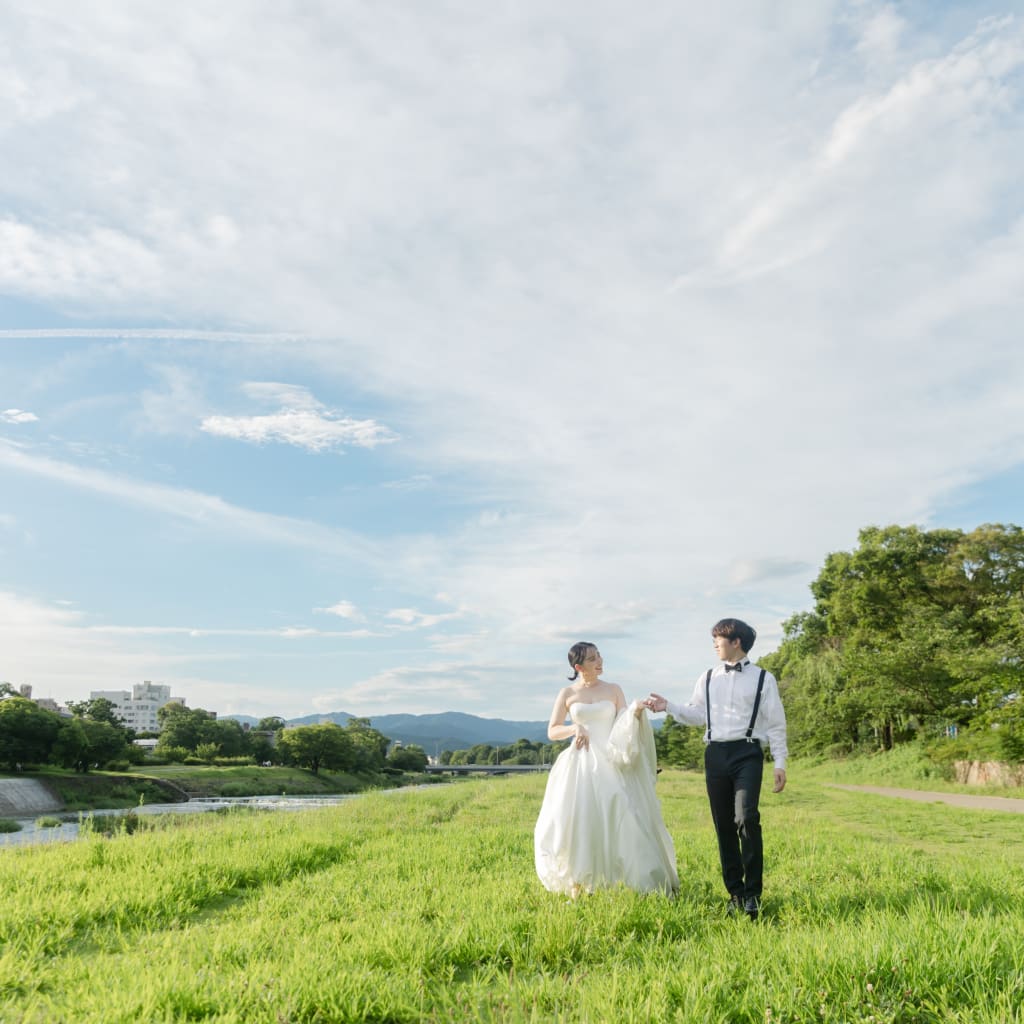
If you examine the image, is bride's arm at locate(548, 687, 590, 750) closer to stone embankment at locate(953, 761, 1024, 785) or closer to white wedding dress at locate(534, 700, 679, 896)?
white wedding dress at locate(534, 700, 679, 896)

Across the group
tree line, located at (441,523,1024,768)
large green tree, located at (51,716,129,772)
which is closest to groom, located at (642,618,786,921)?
tree line, located at (441,523,1024,768)

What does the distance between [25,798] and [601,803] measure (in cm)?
5700

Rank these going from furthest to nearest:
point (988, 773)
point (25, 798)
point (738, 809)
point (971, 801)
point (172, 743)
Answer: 1. point (172, 743)
2. point (25, 798)
3. point (988, 773)
4. point (971, 801)
5. point (738, 809)

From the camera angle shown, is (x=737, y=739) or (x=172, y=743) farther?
(x=172, y=743)

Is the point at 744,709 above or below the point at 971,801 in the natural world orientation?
above

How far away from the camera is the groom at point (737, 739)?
614 centimetres

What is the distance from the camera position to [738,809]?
20.4 ft

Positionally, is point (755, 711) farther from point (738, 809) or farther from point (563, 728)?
point (563, 728)

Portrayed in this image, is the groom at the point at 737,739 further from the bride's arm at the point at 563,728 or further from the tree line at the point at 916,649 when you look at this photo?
the tree line at the point at 916,649

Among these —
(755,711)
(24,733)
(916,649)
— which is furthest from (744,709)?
(24,733)

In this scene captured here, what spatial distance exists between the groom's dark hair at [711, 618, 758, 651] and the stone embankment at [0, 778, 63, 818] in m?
53.7

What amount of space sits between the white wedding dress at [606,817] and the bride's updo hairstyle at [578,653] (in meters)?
0.36

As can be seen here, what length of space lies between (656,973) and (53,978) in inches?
138

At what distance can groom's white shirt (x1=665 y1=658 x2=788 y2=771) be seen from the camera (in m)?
6.24
